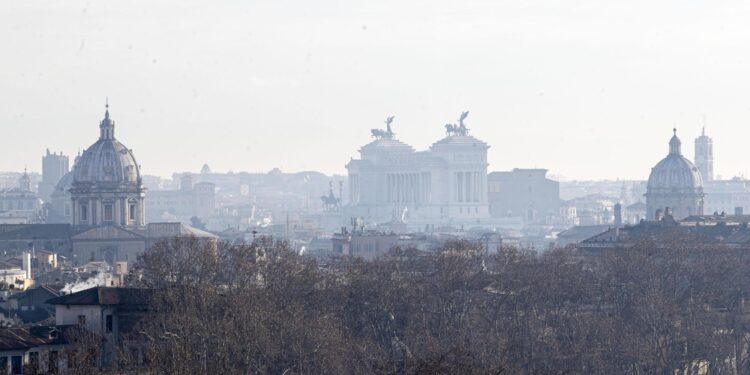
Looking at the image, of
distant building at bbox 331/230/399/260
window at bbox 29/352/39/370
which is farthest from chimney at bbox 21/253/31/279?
window at bbox 29/352/39/370

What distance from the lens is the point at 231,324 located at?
66.7 meters

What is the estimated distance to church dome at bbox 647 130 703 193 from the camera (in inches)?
7018

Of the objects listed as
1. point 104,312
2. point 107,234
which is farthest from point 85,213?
point 104,312

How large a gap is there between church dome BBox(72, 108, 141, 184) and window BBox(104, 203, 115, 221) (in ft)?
4.14

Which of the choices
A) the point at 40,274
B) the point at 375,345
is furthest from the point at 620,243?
the point at 375,345

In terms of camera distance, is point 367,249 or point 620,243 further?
point 367,249

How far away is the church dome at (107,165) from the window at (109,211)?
1263 mm

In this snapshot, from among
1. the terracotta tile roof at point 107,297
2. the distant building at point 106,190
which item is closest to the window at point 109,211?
the distant building at point 106,190

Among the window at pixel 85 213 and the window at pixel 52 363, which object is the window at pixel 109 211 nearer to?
the window at pixel 85 213

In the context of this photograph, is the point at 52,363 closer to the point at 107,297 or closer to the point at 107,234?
the point at 107,297

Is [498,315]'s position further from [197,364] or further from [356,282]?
[197,364]

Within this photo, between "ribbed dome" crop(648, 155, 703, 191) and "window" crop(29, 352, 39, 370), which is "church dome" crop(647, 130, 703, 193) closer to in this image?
"ribbed dome" crop(648, 155, 703, 191)

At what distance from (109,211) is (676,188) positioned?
37.7m

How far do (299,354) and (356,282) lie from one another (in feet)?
57.4
